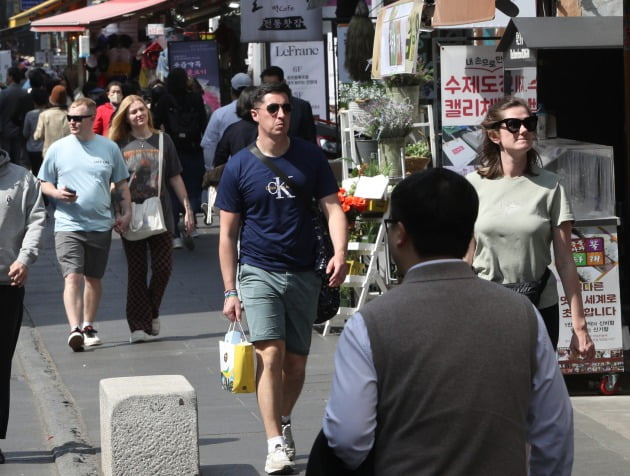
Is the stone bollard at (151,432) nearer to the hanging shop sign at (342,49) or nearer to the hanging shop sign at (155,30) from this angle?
the hanging shop sign at (342,49)

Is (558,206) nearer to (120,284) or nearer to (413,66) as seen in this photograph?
(413,66)

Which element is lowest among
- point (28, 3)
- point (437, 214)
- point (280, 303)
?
point (280, 303)

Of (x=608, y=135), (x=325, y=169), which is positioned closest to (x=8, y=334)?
(x=325, y=169)

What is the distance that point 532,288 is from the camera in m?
5.70

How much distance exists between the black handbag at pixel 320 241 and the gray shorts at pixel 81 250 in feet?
11.5

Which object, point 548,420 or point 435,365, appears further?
point 548,420

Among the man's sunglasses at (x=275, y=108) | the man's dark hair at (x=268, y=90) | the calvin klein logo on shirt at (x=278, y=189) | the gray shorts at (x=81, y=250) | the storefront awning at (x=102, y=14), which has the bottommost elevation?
the gray shorts at (x=81, y=250)

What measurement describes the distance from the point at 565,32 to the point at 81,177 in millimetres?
3685

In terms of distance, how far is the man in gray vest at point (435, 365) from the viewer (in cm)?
301

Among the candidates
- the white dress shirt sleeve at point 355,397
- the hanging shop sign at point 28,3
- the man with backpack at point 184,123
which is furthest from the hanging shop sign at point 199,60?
the hanging shop sign at point 28,3

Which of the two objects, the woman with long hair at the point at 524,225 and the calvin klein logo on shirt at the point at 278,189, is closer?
the woman with long hair at the point at 524,225

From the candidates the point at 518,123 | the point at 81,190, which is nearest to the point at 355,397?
the point at 518,123

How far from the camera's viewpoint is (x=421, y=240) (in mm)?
3084

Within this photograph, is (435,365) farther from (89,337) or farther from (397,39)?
(89,337)
